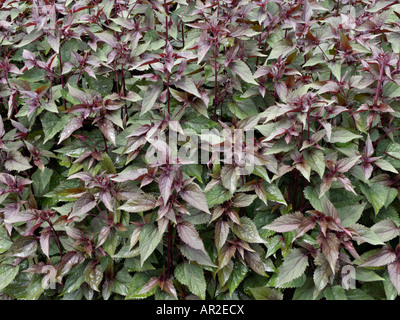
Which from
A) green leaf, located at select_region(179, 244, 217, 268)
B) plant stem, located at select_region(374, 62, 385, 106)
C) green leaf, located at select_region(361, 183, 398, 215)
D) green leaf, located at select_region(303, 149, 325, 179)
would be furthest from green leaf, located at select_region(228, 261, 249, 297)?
plant stem, located at select_region(374, 62, 385, 106)

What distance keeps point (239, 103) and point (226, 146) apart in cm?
49

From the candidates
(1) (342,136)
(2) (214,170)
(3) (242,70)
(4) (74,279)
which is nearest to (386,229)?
(1) (342,136)

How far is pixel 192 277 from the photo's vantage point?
189cm

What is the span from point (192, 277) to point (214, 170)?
22.2 inches

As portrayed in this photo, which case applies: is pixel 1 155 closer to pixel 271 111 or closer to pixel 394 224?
pixel 271 111

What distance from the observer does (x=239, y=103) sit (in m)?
2.20

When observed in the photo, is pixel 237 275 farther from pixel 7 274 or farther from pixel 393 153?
pixel 7 274

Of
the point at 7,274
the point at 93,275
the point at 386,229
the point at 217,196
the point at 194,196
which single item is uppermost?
the point at 194,196

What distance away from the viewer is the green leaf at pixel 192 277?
185 centimetres

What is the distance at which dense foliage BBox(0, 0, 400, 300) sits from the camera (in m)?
1.79

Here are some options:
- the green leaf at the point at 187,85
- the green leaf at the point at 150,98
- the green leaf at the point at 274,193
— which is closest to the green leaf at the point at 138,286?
the green leaf at the point at 274,193

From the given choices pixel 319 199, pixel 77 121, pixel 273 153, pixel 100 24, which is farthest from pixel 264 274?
pixel 100 24

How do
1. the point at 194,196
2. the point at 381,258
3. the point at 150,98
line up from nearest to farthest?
the point at 194,196 → the point at 381,258 → the point at 150,98

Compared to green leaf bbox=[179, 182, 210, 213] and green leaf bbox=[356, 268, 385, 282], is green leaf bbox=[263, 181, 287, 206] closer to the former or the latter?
green leaf bbox=[179, 182, 210, 213]
